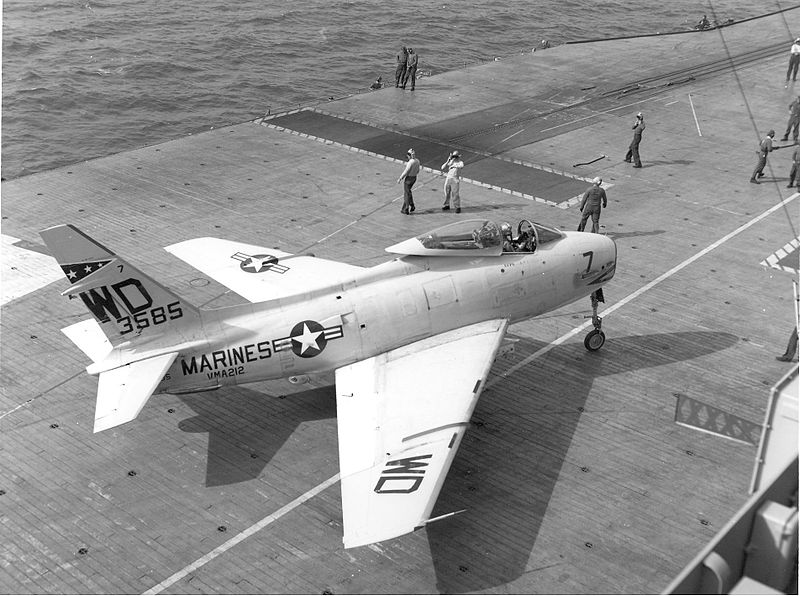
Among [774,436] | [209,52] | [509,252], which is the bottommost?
[209,52]

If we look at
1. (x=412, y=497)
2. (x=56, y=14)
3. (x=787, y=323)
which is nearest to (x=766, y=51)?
(x=787, y=323)

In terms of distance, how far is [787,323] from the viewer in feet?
79.0

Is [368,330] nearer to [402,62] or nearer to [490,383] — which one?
[490,383]

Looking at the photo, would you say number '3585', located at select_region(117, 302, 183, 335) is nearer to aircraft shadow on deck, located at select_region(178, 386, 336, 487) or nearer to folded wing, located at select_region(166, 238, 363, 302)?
folded wing, located at select_region(166, 238, 363, 302)

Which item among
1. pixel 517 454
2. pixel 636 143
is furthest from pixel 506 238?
pixel 636 143

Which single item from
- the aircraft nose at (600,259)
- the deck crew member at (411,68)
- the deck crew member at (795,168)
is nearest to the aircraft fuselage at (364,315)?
the aircraft nose at (600,259)

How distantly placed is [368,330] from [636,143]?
19.4 meters

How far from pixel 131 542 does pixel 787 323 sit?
17.9m

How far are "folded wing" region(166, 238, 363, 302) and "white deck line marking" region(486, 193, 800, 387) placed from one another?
480 centimetres

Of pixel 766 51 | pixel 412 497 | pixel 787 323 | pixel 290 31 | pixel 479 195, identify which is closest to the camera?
pixel 412 497

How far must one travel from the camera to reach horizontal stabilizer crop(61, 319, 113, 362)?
60.1 feet

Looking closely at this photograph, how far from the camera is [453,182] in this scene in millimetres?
30109

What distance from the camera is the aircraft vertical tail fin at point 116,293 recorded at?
17.3 metres

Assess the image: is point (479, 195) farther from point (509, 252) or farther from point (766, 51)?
point (766, 51)
